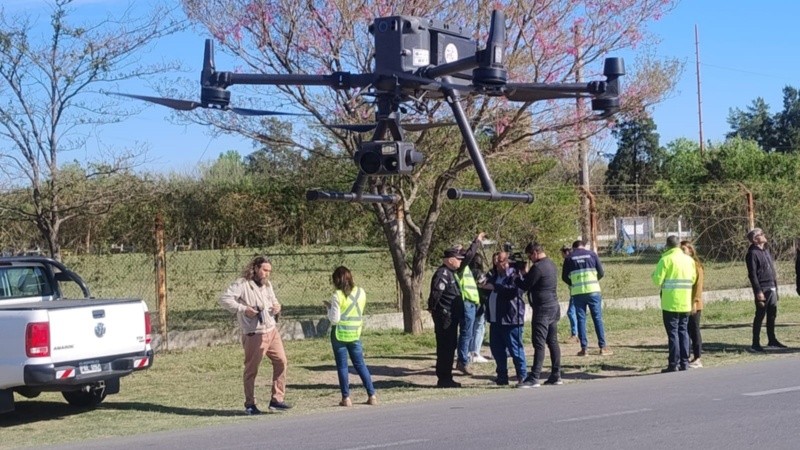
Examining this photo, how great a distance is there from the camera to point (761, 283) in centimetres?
1611

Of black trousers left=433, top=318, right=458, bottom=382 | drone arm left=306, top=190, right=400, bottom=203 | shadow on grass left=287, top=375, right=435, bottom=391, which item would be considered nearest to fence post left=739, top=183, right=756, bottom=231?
black trousers left=433, top=318, right=458, bottom=382

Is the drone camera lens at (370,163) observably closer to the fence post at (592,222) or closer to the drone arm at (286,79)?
the drone arm at (286,79)

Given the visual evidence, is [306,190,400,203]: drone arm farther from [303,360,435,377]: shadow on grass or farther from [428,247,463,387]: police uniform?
[303,360,435,377]: shadow on grass

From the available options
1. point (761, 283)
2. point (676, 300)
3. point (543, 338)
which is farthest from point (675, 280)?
point (761, 283)

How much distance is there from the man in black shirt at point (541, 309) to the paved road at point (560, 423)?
1.66ft

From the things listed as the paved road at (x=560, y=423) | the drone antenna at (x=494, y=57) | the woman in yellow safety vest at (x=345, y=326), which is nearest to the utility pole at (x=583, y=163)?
the paved road at (x=560, y=423)

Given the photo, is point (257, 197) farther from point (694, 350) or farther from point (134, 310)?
point (694, 350)

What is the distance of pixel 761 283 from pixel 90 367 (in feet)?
32.2

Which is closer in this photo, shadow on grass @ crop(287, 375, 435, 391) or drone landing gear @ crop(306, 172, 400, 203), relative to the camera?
drone landing gear @ crop(306, 172, 400, 203)

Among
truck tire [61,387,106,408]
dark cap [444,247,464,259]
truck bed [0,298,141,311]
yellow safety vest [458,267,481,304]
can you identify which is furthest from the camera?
yellow safety vest [458,267,481,304]

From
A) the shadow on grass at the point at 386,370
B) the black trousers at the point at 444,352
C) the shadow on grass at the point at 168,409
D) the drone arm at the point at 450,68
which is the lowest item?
the shadow on grass at the point at 168,409

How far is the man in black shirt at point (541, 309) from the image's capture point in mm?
13359

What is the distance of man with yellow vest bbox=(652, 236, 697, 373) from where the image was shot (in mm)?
14086

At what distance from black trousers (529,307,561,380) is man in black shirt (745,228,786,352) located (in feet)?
13.4
